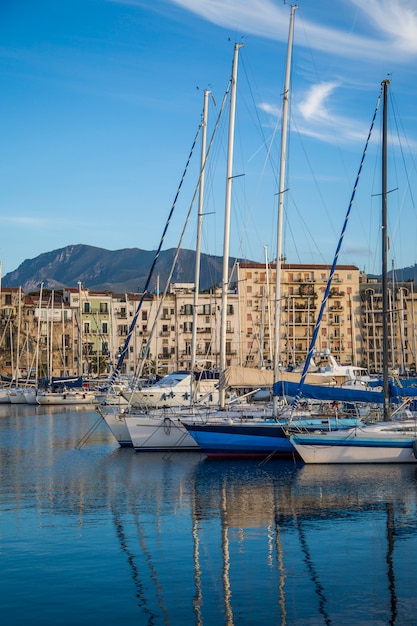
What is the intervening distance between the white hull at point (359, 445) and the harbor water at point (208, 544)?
0.60 meters

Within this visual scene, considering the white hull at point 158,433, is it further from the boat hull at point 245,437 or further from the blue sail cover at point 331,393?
the blue sail cover at point 331,393

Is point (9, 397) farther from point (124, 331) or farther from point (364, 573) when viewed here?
point (364, 573)

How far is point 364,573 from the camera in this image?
21078 mm

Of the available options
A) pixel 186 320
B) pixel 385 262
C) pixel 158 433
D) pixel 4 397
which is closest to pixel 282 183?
pixel 385 262

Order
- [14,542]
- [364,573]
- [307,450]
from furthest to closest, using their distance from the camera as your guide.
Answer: [307,450] → [14,542] → [364,573]

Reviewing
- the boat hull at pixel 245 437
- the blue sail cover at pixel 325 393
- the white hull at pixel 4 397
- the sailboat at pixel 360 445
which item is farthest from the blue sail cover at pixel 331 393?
the white hull at pixel 4 397

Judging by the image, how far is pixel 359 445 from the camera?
1464 inches

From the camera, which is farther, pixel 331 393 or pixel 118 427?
pixel 118 427

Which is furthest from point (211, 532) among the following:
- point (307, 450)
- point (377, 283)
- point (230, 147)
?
point (377, 283)

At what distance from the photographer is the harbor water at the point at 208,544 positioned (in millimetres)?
18562

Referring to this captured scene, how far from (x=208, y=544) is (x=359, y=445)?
48.3 feet

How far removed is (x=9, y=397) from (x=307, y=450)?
6491 centimetres

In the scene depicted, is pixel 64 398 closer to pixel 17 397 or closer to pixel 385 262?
pixel 17 397

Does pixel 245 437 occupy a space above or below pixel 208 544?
above
